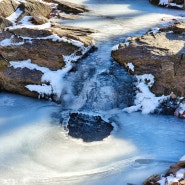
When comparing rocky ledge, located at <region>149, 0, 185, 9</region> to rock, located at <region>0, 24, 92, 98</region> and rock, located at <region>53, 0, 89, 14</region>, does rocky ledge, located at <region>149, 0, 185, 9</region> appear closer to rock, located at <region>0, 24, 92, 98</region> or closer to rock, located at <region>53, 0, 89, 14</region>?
rock, located at <region>53, 0, 89, 14</region>

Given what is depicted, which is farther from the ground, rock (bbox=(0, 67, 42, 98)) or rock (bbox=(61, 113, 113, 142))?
rock (bbox=(0, 67, 42, 98))

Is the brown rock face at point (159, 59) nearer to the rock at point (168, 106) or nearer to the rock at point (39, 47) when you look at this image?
the rock at point (168, 106)

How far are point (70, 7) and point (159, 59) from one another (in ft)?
12.4

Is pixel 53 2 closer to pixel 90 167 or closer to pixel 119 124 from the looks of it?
pixel 119 124

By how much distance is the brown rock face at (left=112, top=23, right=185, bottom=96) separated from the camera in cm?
613

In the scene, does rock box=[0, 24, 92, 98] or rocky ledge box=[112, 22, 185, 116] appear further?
rock box=[0, 24, 92, 98]

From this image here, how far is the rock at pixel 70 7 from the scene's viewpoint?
9203mm

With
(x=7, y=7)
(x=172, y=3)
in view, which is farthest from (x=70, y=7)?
(x=172, y=3)

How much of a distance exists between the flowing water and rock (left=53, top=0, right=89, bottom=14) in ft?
6.25

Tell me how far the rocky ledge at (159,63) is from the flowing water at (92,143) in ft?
0.75

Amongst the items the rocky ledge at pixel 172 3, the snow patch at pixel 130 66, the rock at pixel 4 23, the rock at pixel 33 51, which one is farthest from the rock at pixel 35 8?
the rocky ledge at pixel 172 3

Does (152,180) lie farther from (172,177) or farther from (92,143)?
(92,143)

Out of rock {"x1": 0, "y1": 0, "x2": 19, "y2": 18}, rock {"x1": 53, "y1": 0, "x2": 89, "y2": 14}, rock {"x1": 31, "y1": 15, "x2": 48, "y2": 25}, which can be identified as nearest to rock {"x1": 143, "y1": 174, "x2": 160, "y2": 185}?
rock {"x1": 31, "y1": 15, "x2": 48, "y2": 25}

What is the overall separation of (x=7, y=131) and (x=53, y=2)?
16.4 ft
